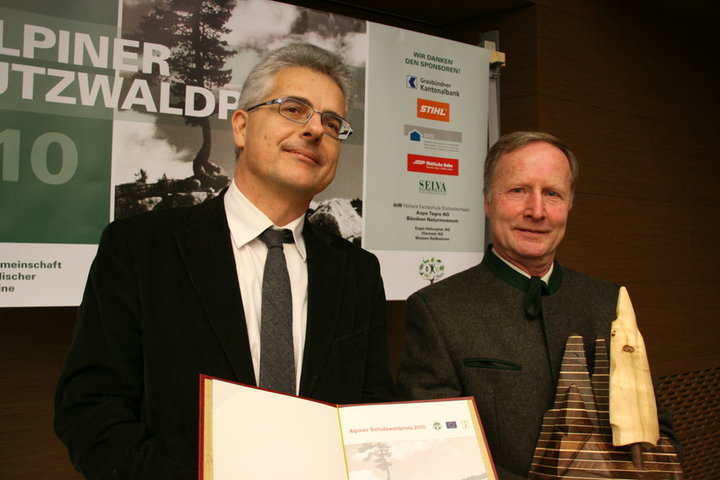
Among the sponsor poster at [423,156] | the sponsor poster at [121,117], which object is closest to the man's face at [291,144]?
the sponsor poster at [121,117]

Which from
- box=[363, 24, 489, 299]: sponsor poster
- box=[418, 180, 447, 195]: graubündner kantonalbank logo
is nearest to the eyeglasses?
box=[363, 24, 489, 299]: sponsor poster

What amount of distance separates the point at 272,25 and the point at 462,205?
3.44 feet

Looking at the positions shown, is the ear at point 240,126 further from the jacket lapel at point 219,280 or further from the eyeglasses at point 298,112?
the jacket lapel at point 219,280

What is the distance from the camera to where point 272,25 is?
84.8 inches

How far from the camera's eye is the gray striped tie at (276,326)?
131 cm

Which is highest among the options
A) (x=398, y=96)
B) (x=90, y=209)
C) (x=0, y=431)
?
(x=398, y=96)

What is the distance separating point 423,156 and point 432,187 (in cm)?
13

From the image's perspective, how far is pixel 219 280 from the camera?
4.36 ft

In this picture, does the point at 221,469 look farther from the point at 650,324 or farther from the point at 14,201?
the point at 650,324

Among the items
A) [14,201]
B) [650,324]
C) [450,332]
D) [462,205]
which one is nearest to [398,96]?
[462,205]

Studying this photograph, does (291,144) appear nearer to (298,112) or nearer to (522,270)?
(298,112)

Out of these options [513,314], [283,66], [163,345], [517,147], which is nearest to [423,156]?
[517,147]

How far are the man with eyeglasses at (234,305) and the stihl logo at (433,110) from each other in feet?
3.56

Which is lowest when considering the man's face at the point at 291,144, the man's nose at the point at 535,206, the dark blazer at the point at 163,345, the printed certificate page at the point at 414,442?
the printed certificate page at the point at 414,442
